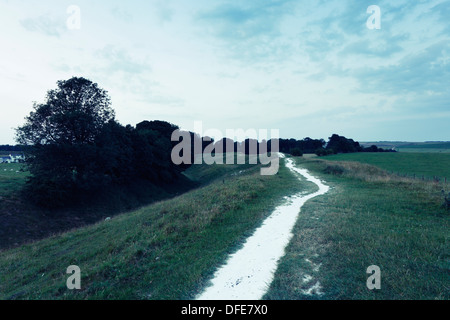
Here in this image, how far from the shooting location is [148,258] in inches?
320

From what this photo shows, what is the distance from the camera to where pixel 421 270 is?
631cm

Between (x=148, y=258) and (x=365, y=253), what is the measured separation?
23.2ft

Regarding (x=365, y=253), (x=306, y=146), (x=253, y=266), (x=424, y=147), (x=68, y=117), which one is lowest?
(x=253, y=266)

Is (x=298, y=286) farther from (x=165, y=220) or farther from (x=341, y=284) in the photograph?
(x=165, y=220)

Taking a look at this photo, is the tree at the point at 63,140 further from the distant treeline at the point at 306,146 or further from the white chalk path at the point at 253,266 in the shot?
the distant treeline at the point at 306,146

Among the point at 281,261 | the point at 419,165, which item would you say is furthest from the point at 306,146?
the point at 281,261

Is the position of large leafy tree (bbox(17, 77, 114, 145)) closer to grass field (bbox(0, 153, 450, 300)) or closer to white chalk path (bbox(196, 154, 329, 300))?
grass field (bbox(0, 153, 450, 300))

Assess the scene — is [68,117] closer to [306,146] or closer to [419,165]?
[419,165]

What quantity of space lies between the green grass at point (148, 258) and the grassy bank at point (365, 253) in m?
2.26

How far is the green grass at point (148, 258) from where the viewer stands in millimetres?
6412

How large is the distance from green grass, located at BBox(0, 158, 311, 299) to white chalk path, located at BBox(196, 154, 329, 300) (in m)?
0.37

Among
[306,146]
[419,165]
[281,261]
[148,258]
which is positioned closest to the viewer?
[281,261]

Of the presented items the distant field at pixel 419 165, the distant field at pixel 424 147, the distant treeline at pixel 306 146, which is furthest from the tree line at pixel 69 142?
the distant field at pixel 424 147
